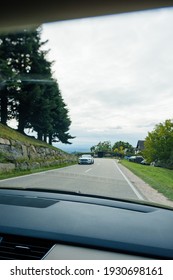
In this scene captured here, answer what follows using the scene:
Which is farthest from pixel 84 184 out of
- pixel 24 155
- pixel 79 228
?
pixel 24 155

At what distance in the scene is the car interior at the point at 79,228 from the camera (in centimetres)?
132

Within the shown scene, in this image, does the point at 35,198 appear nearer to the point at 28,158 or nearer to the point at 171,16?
the point at 171,16

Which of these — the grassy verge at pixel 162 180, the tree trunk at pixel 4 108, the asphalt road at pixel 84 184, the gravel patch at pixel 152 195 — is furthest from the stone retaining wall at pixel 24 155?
the gravel patch at pixel 152 195

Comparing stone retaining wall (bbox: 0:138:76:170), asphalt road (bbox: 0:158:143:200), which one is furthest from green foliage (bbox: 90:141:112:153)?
stone retaining wall (bbox: 0:138:76:170)

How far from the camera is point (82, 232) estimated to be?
1.46 meters

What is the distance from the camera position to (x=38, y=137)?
2092cm

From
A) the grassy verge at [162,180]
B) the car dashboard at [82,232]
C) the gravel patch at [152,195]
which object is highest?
the car dashboard at [82,232]

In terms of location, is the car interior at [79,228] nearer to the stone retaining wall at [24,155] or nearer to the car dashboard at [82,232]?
the car dashboard at [82,232]

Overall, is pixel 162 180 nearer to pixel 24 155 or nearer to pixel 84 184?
pixel 84 184

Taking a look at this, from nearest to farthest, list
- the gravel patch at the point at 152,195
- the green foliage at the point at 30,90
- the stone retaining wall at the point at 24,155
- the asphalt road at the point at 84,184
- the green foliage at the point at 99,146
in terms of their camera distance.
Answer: the gravel patch at the point at 152,195 < the asphalt road at the point at 84,184 < the green foliage at the point at 99,146 < the stone retaining wall at the point at 24,155 < the green foliage at the point at 30,90

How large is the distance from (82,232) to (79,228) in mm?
63

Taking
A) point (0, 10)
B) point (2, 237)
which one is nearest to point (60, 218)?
point (2, 237)

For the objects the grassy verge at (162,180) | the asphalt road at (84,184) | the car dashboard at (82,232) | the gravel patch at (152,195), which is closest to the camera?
the car dashboard at (82,232)
